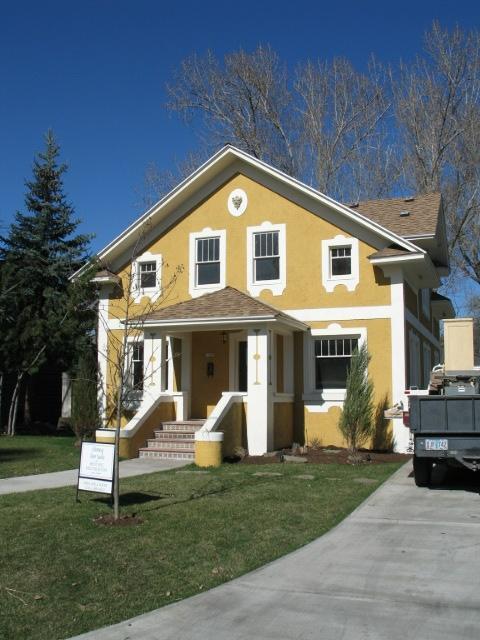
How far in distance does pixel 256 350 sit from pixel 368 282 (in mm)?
3642

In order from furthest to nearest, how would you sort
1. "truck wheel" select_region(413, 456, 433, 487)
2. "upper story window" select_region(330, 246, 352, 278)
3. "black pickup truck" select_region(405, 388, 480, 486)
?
"upper story window" select_region(330, 246, 352, 278) → "truck wheel" select_region(413, 456, 433, 487) → "black pickup truck" select_region(405, 388, 480, 486)

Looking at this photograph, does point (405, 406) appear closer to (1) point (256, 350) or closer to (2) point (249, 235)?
(1) point (256, 350)

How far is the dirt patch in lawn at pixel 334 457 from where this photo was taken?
1453 centimetres

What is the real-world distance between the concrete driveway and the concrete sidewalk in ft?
18.5

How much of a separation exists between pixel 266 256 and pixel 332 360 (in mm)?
3402

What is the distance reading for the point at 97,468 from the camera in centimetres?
927

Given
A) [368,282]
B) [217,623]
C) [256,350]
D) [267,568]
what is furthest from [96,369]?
[217,623]

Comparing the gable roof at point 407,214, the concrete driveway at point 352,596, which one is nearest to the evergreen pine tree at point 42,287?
the gable roof at point 407,214

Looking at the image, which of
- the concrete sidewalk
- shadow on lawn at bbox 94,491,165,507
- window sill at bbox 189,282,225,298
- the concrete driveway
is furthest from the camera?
window sill at bbox 189,282,225,298

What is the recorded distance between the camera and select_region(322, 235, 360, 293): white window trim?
17531 mm

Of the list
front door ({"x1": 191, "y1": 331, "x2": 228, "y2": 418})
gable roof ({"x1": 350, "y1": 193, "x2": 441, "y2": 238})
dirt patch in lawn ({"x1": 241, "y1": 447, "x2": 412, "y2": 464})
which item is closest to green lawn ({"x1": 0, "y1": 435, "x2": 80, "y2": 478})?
front door ({"x1": 191, "y1": 331, "x2": 228, "y2": 418})

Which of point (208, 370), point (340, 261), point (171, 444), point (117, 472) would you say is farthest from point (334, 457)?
point (117, 472)

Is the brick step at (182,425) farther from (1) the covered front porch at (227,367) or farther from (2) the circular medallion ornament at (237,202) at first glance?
(2) the circular medallion ornament at (237,202)

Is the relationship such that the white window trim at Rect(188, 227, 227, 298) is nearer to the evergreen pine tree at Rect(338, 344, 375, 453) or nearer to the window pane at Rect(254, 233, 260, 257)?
the window pane at Rect(254, 233, 260, 257)
